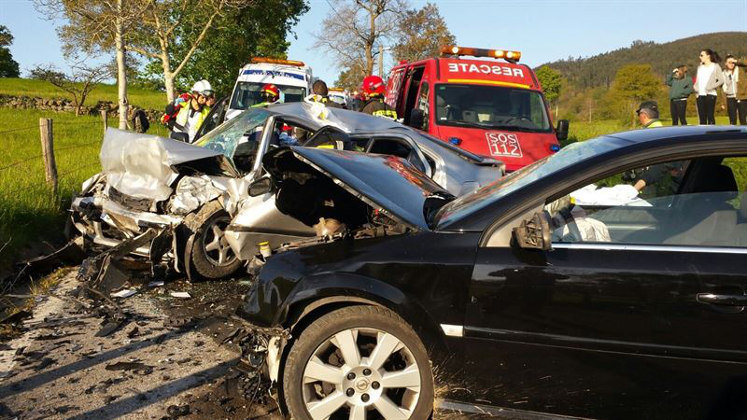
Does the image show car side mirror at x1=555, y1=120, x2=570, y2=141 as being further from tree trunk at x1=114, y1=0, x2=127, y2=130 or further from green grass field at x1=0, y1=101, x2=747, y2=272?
tree trunk at x1=114, y1=0, x2=127, y2=130

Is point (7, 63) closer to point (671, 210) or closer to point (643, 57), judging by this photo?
point (671, 210)

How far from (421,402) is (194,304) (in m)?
3.17

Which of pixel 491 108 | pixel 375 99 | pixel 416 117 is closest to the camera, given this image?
pixel 416 117

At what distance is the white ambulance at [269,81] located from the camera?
14.8 metres

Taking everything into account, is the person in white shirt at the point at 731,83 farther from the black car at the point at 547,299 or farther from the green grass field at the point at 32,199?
the green grass field at the point at 32,199

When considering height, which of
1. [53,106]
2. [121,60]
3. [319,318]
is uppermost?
[53,106]

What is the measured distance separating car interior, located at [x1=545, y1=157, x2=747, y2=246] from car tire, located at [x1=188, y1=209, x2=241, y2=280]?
3.93m

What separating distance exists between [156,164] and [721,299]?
17.5 ft

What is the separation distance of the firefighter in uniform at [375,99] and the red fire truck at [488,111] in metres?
0.60

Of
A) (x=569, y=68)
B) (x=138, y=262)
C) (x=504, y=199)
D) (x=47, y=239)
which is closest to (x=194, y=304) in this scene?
(x=138, y=262)

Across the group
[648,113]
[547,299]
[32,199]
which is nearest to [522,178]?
[547,299]

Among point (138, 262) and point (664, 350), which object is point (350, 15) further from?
point (664, 350)

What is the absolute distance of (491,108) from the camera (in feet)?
31.4

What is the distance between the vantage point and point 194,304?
5.65 metres
